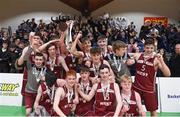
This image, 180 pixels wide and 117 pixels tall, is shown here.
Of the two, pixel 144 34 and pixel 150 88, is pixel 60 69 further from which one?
pixel 144 34

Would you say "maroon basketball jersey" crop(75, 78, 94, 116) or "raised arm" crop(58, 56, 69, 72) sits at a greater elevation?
"raised arm" crop(58, 56, 69, 72)

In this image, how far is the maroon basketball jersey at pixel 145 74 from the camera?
20.0 feet

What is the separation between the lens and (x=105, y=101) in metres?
5.37

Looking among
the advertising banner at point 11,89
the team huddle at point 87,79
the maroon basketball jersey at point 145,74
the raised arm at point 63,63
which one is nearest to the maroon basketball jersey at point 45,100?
the team huddle at point 87,79

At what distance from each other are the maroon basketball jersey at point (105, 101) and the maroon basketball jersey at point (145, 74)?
3.02 feet

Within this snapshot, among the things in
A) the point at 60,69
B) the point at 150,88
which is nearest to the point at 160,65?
the point at 150,88

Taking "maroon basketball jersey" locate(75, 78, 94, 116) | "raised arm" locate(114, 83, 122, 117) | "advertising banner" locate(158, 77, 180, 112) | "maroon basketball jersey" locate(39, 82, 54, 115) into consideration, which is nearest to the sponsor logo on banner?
"maroon basketball jersey" locate(39, 82, 54, 115)

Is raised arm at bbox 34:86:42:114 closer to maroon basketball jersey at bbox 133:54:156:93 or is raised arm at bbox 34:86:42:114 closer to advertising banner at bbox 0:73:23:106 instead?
maroon basketball jersey at bbox 133:54:156:93

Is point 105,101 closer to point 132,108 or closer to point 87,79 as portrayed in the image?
point 132,108

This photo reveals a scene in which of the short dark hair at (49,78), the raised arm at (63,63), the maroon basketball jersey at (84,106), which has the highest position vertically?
the raised arm at (63,63)

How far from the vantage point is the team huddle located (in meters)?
5.40

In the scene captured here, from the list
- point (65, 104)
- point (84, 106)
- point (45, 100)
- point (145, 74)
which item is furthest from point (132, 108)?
point (45, 100)

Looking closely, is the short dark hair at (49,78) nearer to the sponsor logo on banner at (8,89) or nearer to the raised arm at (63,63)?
the raised arm at (63,63)

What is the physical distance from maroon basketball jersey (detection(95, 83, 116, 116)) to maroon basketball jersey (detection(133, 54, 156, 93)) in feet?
3.02
